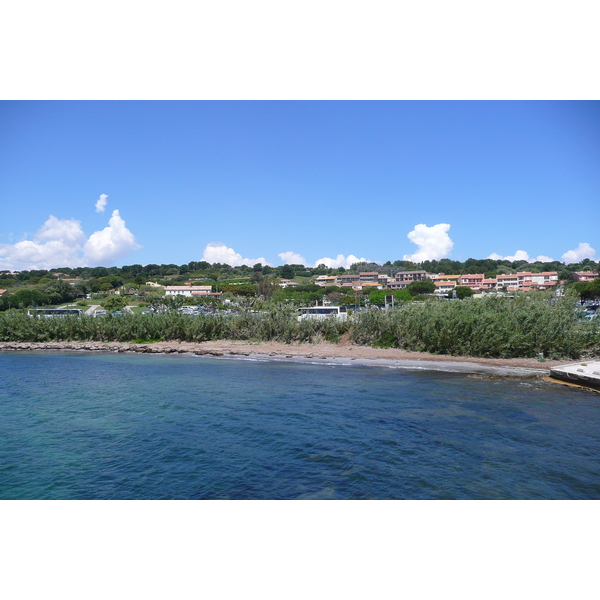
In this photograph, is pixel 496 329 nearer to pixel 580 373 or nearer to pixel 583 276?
pixel 580 373

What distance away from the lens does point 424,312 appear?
661 inches

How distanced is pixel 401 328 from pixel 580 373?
7.06 m

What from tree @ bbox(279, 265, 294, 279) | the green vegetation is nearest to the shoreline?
the green vegetation

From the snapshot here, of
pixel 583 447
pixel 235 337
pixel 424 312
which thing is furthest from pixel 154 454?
pixel 235 337

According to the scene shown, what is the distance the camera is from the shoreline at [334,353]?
44.4 ft

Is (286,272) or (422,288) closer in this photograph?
(422,288)

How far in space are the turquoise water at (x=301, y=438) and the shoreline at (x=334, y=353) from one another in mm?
1230

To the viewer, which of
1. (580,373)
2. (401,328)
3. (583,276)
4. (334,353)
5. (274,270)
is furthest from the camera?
(274,270)

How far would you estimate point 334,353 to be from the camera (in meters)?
17.2

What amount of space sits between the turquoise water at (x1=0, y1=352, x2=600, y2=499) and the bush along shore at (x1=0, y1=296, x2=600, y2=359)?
290 cm

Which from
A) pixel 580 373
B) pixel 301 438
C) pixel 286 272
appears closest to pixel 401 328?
pixel 580 373

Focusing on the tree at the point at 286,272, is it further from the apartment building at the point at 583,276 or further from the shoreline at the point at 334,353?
the shoreline at the point at 334,353

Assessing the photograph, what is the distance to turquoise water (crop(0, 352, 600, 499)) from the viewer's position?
579 cm

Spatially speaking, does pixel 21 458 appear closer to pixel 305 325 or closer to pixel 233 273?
pixel 305 325
